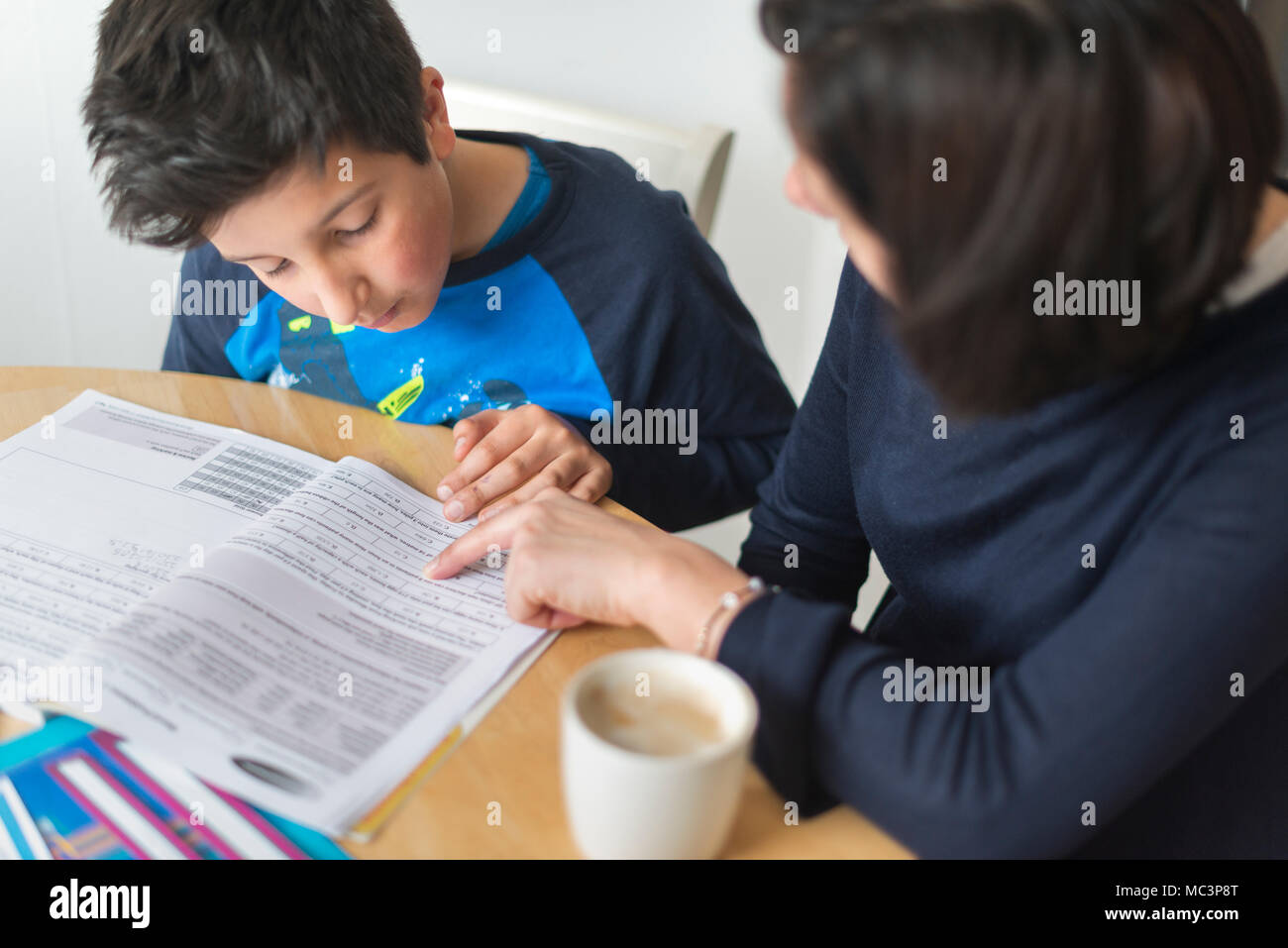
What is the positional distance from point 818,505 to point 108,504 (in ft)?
1.88

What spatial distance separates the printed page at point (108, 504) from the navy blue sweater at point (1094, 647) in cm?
41

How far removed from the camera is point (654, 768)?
0.48 metres

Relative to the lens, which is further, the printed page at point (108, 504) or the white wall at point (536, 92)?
the white wall at point (536, 92)

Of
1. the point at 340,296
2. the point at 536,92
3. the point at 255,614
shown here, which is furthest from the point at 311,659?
the point at 536,92

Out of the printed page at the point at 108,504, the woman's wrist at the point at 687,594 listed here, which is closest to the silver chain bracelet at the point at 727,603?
the woman's wrist at the point at 687,594

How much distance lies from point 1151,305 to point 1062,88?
0.13 meters

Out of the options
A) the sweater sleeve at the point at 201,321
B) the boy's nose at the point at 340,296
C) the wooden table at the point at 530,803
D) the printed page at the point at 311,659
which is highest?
the boy's nose at the point at 340,296

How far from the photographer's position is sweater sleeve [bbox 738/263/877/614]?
91 centimetres

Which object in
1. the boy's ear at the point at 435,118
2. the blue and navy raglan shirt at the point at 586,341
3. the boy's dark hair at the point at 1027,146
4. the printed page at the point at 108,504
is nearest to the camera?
the boy's dark hair at the point at 1027,146

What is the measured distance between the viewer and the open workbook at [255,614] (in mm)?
588

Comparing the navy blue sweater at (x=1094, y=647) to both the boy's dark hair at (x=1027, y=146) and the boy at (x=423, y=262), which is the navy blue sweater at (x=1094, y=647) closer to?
the boy's dark hair at (x=1027, y=146)

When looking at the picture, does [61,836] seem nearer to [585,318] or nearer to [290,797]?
[290,797]
